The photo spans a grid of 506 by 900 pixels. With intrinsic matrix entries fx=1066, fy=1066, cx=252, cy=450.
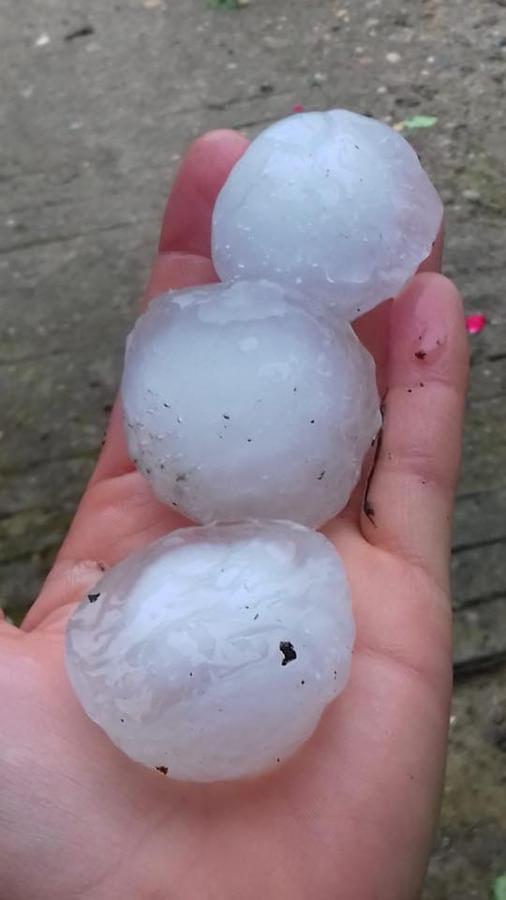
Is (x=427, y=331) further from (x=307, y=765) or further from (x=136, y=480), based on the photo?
(x=307, y=765)

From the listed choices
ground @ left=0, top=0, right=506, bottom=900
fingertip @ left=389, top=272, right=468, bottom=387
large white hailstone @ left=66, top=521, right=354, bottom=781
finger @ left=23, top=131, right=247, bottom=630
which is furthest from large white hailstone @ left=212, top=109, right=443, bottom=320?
ground @ left=0, top=0, right=506, bottom=900

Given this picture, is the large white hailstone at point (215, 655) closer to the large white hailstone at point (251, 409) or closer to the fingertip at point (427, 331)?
the large white hailstone at point (251, 409)

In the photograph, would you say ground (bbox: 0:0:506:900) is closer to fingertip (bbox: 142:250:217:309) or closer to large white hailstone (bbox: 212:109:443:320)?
fingertip (bbox: 142:250:217:309)

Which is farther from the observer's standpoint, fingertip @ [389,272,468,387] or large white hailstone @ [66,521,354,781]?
fingertip @ [389,272,468,387]

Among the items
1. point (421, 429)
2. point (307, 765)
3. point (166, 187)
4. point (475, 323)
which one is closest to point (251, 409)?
point (421, 429)

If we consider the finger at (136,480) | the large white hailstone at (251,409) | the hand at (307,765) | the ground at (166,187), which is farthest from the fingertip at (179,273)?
the ground at (166,187)

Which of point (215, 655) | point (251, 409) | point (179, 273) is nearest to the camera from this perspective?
point (215, 655)

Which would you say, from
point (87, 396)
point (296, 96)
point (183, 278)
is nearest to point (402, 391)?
point (183, 278)
